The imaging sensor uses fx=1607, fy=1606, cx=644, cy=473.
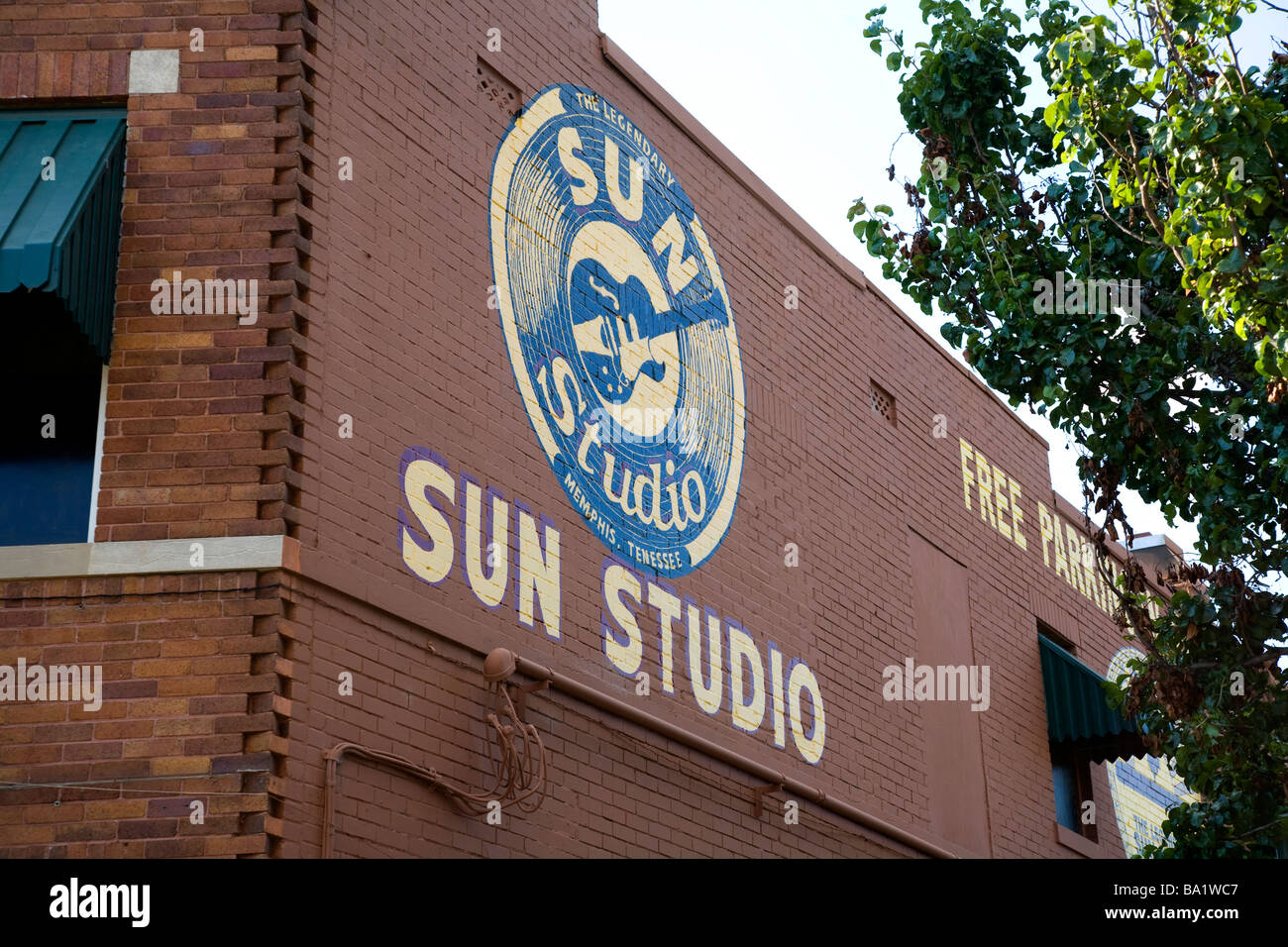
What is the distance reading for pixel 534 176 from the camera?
431 inches

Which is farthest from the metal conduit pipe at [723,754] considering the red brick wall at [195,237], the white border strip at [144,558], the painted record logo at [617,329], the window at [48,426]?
the window at [48,426]

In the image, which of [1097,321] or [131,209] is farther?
[1097,321]

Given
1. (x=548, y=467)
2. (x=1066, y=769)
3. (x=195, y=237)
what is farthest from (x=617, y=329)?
(x=1066, y=769)

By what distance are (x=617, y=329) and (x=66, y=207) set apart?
4414 millimetres

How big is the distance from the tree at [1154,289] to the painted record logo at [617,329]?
1.61m

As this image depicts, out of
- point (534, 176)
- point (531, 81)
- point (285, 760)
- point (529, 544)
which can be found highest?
point (531, 81)

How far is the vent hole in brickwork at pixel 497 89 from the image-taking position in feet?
35.1

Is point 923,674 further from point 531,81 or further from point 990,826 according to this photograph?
point 531,81

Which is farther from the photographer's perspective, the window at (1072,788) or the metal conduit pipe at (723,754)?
the window at (1072,788)

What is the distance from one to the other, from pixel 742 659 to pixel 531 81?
4.39 meters

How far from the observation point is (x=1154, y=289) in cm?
1052

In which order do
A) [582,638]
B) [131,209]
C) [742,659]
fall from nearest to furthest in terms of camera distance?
[131,209] → [582,638] → [742,659]

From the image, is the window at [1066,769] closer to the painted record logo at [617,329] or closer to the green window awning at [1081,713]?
the green window awning at [1081,713]
